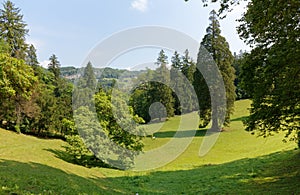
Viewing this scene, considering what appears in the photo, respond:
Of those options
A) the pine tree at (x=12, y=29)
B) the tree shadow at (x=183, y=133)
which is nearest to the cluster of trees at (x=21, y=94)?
the pine tree at (x=12, y=29)

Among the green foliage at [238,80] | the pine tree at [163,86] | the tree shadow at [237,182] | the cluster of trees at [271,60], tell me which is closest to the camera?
the cluster of trees at [271,60]

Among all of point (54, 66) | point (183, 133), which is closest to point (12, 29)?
point (54, 66)

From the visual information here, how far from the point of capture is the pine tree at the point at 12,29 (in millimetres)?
47125

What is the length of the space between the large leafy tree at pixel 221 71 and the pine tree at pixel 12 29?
31809 millimetres

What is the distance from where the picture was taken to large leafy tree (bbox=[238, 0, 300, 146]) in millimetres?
8961

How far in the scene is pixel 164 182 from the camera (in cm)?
1717

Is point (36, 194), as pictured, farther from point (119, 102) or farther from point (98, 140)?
point (119, 102)

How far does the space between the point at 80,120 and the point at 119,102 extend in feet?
12.9

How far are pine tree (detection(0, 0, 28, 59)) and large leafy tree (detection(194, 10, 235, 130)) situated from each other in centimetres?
3181

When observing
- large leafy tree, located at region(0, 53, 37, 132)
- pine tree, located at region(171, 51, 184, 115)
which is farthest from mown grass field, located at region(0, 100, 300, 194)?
pine tree, located at region(171, 51, 184, 115)

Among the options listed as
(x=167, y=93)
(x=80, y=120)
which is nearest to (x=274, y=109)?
(x=80, y=120)

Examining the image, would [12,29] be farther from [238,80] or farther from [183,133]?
[238,80]

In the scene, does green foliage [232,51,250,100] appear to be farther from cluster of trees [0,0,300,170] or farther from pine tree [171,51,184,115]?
pine tree [171,51,184,115]

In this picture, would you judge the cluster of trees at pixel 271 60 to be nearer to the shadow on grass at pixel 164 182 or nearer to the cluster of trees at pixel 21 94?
the shadow on grass at pixel 164 182
